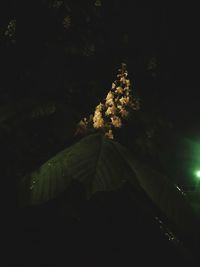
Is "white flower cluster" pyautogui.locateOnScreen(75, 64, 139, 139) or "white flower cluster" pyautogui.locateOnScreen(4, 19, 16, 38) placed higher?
"white flower cluster" pyautogui.locateOnScreen(4, 19, 16, 38)

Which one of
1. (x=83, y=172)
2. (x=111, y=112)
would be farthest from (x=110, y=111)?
(x=83, y=172)

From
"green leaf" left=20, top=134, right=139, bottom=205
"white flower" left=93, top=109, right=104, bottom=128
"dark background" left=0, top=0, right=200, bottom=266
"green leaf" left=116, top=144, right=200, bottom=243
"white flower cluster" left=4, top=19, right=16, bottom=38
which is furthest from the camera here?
"white flower cluster" left=4, top=19, right=16, bottom=38

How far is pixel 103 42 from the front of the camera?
398 cm

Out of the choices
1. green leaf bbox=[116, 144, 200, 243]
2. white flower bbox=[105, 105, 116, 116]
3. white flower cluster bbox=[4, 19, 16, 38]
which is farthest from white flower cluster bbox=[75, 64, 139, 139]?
white flower cluster bbox=[4, 19, 16, 38]

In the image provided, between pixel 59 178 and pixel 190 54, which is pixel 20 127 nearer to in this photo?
pixel 59 178

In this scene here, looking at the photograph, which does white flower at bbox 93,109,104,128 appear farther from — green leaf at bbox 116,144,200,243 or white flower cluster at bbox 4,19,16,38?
white flower cluster at bbox 4,19,16,38

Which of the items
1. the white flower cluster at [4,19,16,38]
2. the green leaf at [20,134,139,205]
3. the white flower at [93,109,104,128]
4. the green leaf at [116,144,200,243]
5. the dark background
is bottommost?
the green leaf at [116,144,200,243]

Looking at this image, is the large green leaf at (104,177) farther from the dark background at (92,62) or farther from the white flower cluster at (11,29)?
the white flower cluster at (11,29)

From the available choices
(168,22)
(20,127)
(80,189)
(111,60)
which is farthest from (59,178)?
(168,22)

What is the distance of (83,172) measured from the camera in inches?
72.5

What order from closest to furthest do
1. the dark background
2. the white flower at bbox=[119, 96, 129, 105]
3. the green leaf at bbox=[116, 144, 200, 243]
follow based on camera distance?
1. the green leaf at bbox=[116, 144, 200, 243]
2. the white flower at bbox=[119, 96, 129, 105]
3. the dark background

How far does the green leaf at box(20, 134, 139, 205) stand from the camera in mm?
1811

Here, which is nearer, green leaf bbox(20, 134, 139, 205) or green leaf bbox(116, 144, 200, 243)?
green leaf bbox(20, 134, 139, 205)

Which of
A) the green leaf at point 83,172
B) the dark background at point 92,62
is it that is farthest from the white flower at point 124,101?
the green leaf at point 83,172
